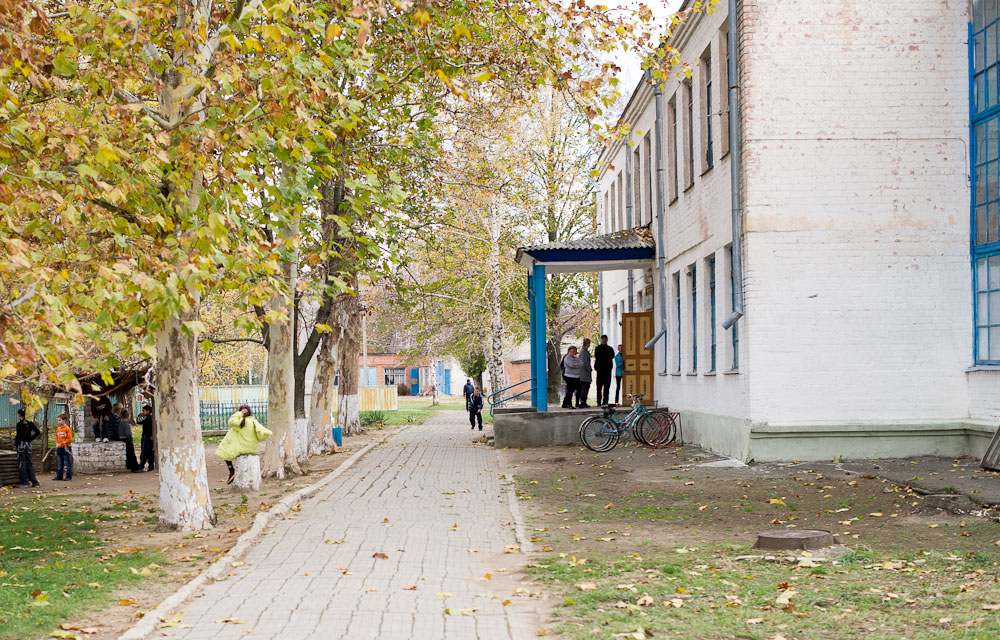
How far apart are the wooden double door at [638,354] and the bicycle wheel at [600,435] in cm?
499

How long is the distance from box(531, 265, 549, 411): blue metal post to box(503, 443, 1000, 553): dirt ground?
5504 millimetres

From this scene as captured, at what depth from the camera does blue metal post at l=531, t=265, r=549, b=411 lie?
24125mm

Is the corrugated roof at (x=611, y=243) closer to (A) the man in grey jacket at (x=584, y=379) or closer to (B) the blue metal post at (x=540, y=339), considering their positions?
(B) the blue metal post at (x=540, y=339)

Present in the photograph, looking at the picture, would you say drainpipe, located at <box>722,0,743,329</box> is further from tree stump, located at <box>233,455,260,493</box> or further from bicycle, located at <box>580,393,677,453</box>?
tree stump, located at <box>233,455,260,493</box>

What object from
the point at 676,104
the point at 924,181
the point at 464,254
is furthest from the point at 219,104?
the point at 464,254

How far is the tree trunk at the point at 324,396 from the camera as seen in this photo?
→ 2456 cm

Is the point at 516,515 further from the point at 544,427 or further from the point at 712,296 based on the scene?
the point at 544,427

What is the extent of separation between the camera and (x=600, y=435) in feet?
70.7

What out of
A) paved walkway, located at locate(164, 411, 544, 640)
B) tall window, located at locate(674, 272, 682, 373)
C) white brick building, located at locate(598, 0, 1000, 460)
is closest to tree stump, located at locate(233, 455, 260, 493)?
paved walkway, located at locate(164, 411, 544, 640)

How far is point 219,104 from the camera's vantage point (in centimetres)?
1071

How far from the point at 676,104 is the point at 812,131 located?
21.8ft

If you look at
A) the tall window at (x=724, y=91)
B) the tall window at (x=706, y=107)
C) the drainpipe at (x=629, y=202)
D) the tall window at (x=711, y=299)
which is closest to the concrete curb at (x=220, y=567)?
the tall window at (x=711, y=299)

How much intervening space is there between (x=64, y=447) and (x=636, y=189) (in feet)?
50.8

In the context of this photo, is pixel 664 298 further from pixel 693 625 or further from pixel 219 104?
pixel 693 625
